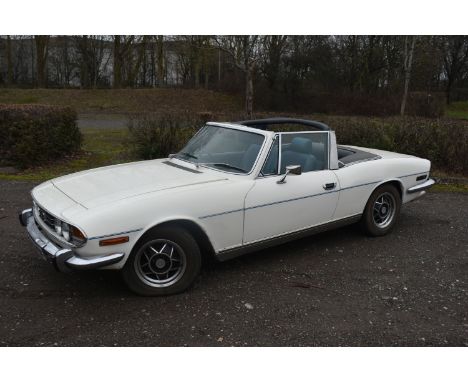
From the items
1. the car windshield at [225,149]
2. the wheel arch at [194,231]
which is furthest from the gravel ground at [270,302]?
the car windshield at [225,149]

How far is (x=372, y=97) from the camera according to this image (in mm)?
28344

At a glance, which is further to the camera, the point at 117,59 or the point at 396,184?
the point at 117,59

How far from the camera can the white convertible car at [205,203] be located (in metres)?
3.57

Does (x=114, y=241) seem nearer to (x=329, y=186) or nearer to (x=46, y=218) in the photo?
(x=46, y=218)

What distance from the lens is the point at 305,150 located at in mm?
4934

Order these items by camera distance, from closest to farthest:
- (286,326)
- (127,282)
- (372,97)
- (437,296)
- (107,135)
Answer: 1. (286,326)
2. (127,282)
3. (437,296)
4. (107,135)
5. (372,97)

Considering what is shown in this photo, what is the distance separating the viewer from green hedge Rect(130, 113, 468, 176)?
913 centimetres

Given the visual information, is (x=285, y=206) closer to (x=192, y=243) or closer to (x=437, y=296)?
(x=192, y=243)

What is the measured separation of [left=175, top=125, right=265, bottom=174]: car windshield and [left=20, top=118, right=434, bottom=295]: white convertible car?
0.01 metres

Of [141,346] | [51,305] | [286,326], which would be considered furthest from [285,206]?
[51,305]

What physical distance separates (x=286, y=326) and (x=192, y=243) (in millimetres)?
1058

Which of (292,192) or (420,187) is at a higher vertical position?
(292,192)

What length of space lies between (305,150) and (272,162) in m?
0.57

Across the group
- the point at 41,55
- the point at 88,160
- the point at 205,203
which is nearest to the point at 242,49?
the point at 88,160
